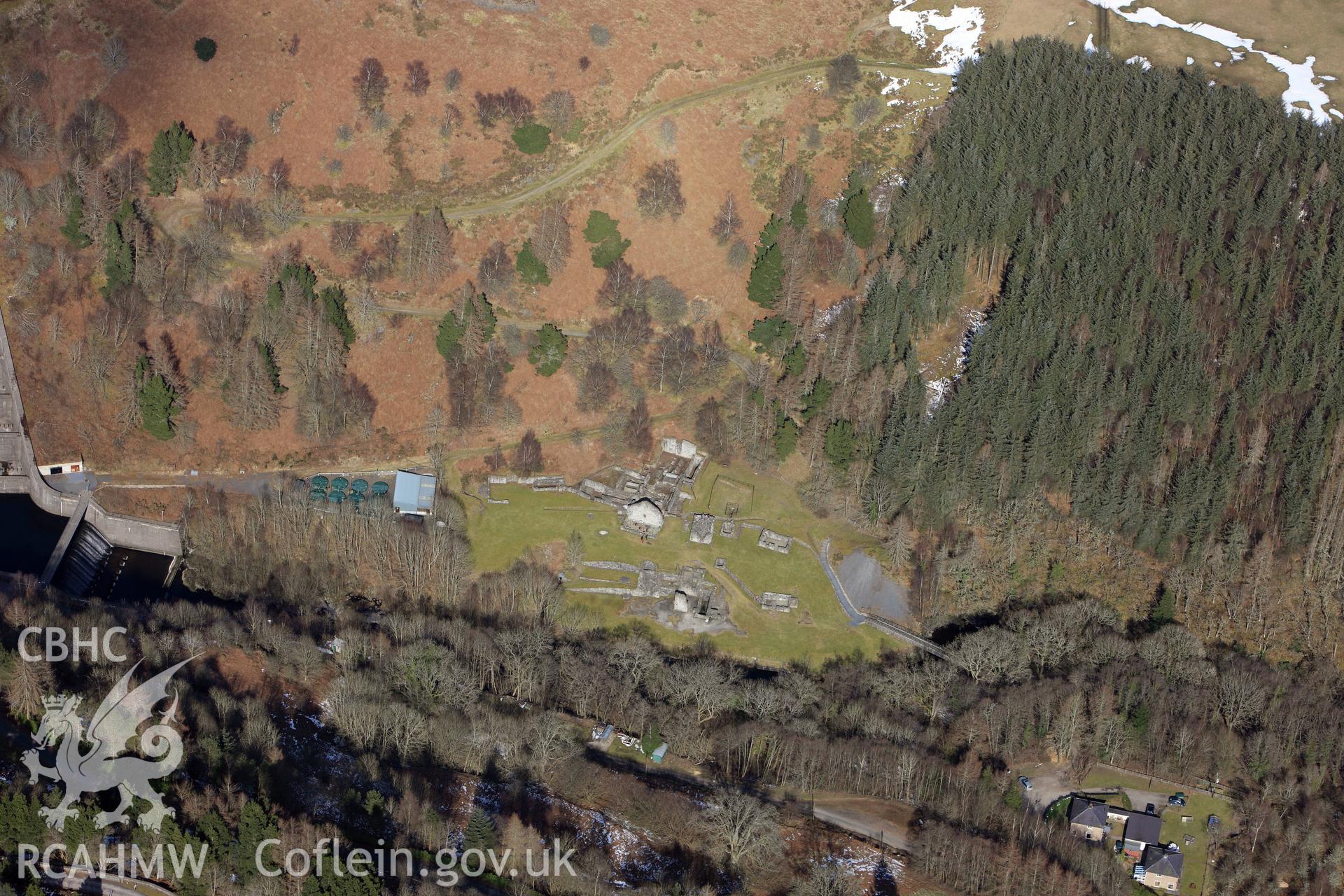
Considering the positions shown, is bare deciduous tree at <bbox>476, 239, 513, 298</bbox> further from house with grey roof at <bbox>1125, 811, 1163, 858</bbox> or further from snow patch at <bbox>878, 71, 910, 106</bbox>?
house with grey roof at <bbox>1125, 811, 1163, 858</bbox>

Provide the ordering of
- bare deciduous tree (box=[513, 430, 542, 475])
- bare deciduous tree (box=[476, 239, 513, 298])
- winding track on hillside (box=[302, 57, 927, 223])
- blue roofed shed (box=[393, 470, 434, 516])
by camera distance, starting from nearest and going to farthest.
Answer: blue roofed shed (box=[393, 470, 434, 516]) < bare deciduous tree (box=[513, 430, 542, 475]) < bare deciduous tree (box=[476, 239, 513, 298]) < winding track on hillside (box=[302, 57, 927, 223])

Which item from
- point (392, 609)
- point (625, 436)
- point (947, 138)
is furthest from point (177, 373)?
point (947, 138)

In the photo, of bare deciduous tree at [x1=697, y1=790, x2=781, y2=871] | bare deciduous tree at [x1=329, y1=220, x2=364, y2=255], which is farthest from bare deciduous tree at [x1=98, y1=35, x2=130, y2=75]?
bare deciduous tree at [x1=697, y1=790, x2=781, y2=871]

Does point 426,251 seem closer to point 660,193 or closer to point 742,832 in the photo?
point 660,193

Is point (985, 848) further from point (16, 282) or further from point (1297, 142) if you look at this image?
point (16, 282)

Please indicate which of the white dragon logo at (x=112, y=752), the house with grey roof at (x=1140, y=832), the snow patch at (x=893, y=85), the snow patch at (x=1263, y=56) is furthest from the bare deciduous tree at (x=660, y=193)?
the house with grey roof at (x=1140, y=832)

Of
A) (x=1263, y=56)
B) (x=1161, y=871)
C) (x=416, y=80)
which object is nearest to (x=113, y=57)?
(x=416, y=80)
